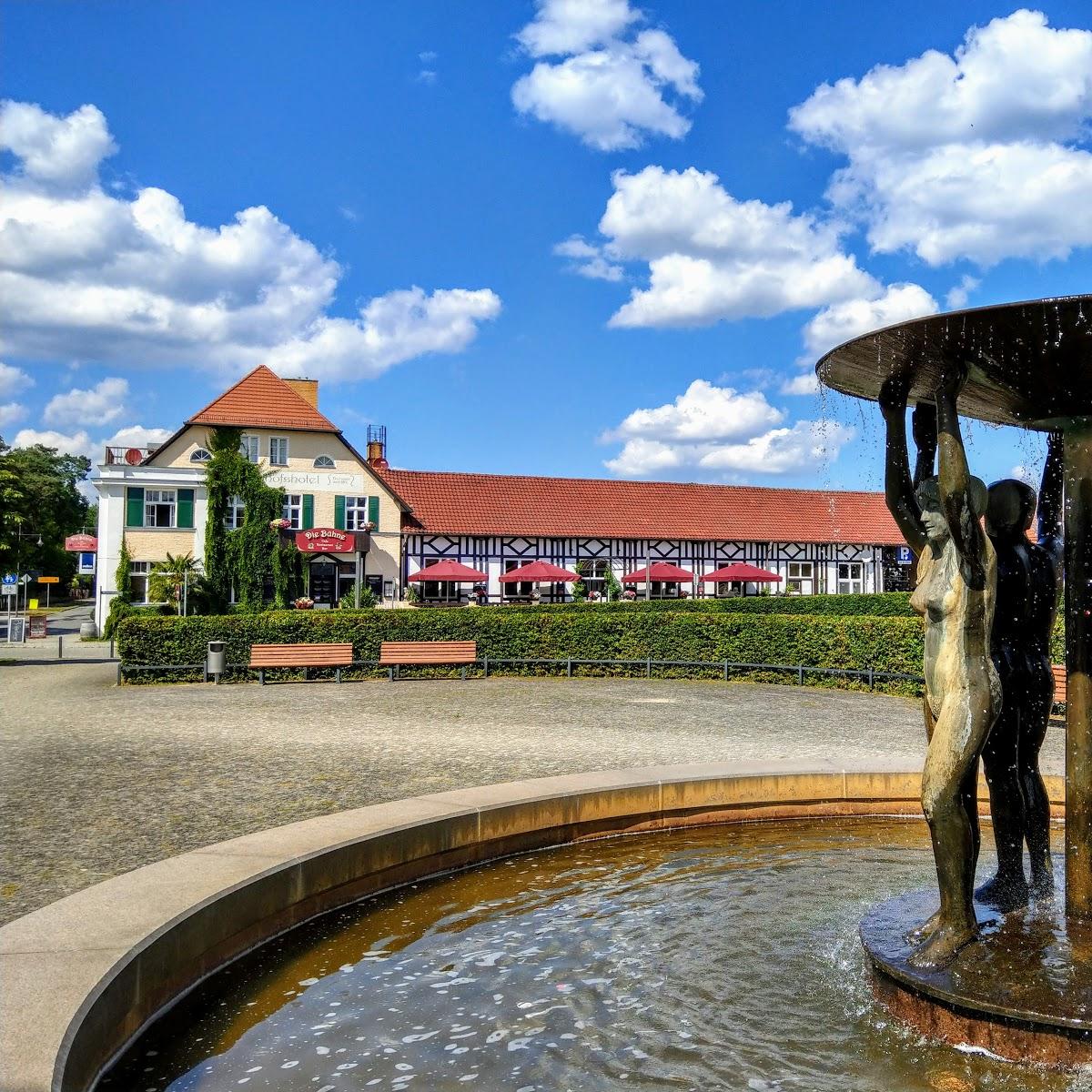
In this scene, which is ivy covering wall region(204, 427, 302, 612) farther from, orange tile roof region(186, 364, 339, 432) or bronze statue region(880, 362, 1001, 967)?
bronze statue region(880, 362, 1001, 967)

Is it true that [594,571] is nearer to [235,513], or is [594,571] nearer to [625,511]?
[625,511]

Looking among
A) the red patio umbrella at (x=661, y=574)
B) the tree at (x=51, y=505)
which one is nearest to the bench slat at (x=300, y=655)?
the red patio umbrella at (x=661, y=574)

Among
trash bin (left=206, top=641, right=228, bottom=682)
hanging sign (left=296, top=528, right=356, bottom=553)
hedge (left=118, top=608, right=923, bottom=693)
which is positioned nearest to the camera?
hedge (left=118, top=608, right=923, bottom=693)

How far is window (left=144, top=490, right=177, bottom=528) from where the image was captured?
3631 cm

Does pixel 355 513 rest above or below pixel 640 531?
above

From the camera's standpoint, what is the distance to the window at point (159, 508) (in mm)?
36312

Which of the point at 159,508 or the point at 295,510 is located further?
the point at 295,510

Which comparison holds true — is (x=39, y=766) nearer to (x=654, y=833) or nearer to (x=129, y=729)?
(x=129, y=729)

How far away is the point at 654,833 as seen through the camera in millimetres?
7160

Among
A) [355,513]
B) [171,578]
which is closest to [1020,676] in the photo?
[171,578]

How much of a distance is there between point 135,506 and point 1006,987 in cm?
3648

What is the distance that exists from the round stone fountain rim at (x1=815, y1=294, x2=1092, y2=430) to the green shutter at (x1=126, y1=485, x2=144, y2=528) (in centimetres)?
3503

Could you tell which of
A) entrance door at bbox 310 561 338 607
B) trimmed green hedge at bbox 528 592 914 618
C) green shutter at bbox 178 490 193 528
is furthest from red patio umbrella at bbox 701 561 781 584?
green shutter at bbox 178 490 193 528

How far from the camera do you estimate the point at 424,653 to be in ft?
59.9
